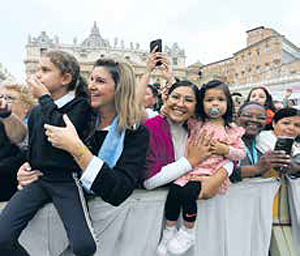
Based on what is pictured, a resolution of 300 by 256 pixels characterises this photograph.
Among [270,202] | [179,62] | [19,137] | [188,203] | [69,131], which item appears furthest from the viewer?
[179,62]

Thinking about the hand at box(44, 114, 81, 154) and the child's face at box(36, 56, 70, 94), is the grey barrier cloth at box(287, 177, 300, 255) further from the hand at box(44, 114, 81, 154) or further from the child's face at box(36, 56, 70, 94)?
the child's face at box(36, 56, 70, 94)

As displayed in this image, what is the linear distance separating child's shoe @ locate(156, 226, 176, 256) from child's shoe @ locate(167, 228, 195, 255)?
0.9 inches

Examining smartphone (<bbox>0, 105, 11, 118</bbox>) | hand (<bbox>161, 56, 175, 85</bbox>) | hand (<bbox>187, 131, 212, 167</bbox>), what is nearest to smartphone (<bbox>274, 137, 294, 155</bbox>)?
hand (<bbox>187, 131, 212, 167</bbox>)

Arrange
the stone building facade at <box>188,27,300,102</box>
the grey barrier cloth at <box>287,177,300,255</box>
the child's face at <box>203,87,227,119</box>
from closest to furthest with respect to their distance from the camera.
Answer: the child's face at <box>203,87,227,119</box> < the grey barrier cloth at <box>287,177,300,255</box> < the stone building facade at <box>188,27,300,102</box>

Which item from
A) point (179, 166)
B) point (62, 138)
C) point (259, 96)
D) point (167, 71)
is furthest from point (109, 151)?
point (259, 96)

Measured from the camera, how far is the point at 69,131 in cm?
122

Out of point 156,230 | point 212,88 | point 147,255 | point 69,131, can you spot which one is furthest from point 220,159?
point 69,131

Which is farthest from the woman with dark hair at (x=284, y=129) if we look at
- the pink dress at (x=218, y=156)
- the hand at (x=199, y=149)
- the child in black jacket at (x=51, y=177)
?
the child in black jacket at (x=51, y=177)

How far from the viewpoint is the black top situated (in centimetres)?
124

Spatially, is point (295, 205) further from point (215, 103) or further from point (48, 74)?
point (48, 74)

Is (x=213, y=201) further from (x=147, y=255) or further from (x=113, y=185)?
(x=113, y=185)

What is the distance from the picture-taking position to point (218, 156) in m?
1.62

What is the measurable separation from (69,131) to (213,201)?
3.02ft

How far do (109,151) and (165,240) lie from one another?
0.59 meters
